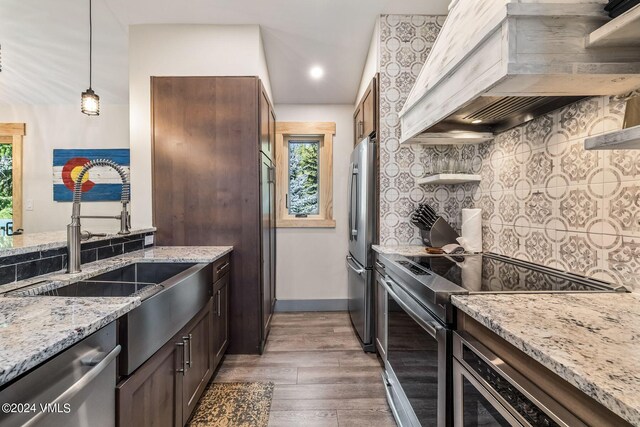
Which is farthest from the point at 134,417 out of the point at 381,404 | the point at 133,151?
the point at 133,151

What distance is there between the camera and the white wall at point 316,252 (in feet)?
11.7

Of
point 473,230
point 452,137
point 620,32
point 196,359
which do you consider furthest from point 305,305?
point 620,32

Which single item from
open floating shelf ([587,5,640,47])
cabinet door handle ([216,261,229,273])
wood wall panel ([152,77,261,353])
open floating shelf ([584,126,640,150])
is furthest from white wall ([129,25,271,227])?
open floating shelf ([584,126,640,150])

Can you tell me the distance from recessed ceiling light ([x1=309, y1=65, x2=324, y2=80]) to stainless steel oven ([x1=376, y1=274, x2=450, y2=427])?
2.25 m

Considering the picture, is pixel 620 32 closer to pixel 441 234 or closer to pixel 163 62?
pixel 441 234

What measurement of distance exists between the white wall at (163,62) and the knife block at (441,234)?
6.17 ft

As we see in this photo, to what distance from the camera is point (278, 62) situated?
2.99 metres

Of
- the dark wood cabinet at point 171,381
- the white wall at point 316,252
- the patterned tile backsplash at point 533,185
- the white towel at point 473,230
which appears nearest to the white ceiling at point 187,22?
the patterned tile backsplash at point 533,185

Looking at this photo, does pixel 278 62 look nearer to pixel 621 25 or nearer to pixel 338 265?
pixel 338 265

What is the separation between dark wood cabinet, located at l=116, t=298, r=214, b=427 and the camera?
1042 millimetres

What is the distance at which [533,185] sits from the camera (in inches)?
63.0

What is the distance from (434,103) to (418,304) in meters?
0.99

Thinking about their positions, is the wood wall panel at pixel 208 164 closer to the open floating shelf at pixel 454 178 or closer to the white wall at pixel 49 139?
the open floating shelf at pixel 454 178

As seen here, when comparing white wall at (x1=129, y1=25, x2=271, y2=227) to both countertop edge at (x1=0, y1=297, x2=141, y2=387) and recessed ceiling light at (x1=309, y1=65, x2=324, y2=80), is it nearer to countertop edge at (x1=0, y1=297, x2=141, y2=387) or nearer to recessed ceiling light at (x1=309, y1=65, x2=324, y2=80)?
recessed ceiling light at (x1=309, y1=65, x2=324, y2=80)
